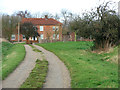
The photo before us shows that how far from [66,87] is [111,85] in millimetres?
1738

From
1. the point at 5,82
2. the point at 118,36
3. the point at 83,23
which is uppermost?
the point at 83,23

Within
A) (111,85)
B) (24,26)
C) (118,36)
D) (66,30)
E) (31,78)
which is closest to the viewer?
(111,85)

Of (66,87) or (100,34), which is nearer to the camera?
(66,87)

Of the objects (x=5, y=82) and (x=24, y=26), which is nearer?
(x=5, y=82)

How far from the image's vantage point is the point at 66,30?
61250 mm

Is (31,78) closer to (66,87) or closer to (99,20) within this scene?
(66,87)

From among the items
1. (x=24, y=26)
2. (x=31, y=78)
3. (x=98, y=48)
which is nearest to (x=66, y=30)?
(x=24, y=26)

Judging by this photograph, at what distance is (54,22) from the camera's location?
220 feet

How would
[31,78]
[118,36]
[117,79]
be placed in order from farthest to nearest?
[118,36] < [31,78] < [117,79]

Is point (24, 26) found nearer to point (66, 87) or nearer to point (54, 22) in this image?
point (54, 22)

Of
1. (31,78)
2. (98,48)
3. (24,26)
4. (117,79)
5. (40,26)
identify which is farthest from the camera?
(40,26)

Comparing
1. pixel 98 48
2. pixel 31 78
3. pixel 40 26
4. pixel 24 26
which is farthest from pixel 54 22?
pixel 31 78

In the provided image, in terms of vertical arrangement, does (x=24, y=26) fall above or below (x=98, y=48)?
above

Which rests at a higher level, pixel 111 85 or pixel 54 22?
pixel 54 22
